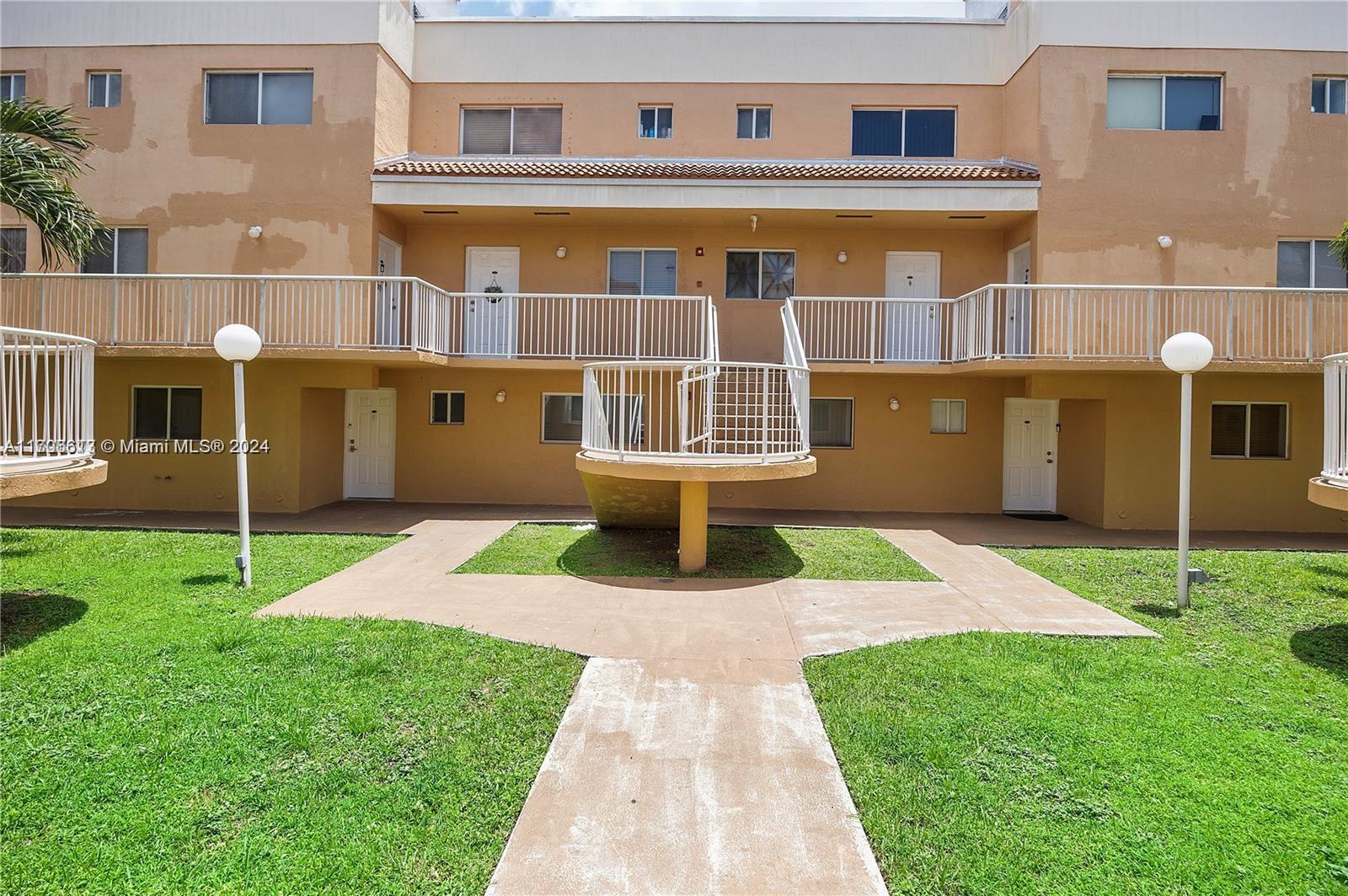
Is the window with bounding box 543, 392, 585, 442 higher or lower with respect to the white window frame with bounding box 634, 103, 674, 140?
lower

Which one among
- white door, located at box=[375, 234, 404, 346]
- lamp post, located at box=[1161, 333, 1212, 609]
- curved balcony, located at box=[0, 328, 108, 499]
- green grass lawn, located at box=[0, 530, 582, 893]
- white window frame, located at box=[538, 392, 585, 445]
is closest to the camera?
green grass lawn, located at box=[0, 530, 582, 893]

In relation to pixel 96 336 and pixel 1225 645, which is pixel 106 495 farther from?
pixel 1225 645

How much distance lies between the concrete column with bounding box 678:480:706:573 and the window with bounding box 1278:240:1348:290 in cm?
1153

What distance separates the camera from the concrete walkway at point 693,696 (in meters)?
3.26

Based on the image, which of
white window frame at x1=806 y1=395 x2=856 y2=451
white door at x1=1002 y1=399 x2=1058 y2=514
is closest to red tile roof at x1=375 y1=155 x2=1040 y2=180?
white window frame at x1=806 y1=395 x2=856 y2=451

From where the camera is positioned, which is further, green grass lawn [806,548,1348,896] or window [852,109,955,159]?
window [852,109,955,159]

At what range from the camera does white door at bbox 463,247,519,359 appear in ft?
44.5

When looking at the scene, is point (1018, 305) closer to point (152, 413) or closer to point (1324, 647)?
point (1324, 647)

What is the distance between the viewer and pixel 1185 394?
7.37 metres

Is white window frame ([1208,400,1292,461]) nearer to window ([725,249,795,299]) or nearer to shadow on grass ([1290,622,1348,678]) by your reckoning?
shadow on grass ([1290,622,1348,678])

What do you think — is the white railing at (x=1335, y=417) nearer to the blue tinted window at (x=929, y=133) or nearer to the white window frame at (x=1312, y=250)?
the white window frame at (x=1312, y=250)

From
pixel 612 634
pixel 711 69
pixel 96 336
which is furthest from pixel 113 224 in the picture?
pixel 612 634

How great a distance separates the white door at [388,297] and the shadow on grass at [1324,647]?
12.5 m

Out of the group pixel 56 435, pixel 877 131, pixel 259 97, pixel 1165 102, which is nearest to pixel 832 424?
pixel 877 131
